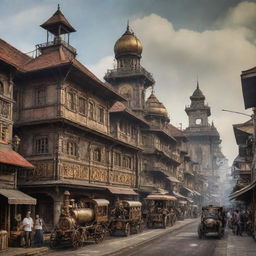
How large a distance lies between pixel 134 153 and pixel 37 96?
14364 mm

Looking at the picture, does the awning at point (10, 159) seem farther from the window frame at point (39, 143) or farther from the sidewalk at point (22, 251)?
the window frame at point (39, 143)

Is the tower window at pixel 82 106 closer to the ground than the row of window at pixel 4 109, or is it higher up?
higher up

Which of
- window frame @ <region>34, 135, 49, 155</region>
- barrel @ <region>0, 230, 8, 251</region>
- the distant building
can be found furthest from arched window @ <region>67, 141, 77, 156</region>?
the distant building

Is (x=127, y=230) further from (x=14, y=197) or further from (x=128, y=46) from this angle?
(x=128, y=46)

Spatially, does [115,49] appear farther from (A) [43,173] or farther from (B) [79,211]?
(B) [79,211]

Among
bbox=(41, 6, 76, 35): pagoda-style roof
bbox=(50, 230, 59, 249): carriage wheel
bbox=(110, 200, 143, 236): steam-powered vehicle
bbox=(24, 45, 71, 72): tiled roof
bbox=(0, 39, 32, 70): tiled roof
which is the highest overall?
bbox=(41, 6, 76, 35): pagoda-style roof

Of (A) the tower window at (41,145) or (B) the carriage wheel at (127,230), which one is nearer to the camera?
(B) the carriage wheel at (127,230)

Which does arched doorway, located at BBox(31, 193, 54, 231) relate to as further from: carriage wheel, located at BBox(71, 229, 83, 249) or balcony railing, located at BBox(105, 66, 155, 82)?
balcony railing, located at BBox(105, 66, 155, 82)

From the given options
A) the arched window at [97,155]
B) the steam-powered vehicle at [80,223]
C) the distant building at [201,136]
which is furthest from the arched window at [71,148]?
the distant building at [201,136]

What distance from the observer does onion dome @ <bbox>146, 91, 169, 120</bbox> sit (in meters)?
54.0

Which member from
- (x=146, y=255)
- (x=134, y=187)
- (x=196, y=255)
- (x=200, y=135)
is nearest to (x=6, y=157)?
(x=146, y=255)

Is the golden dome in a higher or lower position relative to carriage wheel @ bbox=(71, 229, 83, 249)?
higher

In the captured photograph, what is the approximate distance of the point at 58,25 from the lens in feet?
108

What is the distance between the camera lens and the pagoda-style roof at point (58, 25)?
107 feet
